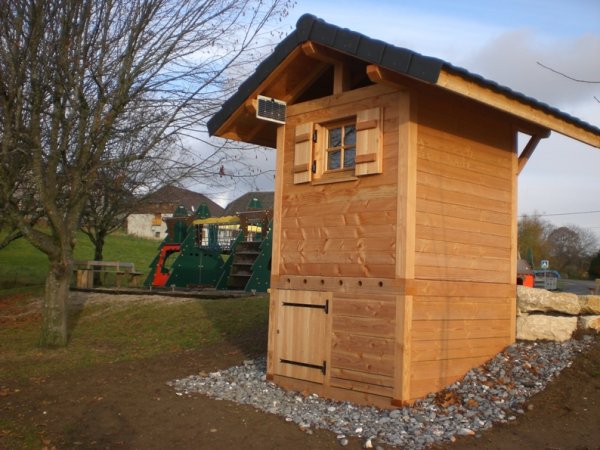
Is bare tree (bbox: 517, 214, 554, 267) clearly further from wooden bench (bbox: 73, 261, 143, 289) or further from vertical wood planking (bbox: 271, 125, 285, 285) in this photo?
vertical wood planking (bbox: 271, 125, 285, 285)

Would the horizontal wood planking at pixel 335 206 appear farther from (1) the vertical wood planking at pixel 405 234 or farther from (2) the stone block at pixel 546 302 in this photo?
(2) the stone block at pixel 546 302

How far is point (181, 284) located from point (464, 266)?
15805 mm

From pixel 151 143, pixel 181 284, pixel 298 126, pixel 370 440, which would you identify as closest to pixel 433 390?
pixel 370 440

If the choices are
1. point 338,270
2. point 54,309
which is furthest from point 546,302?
point 54,309

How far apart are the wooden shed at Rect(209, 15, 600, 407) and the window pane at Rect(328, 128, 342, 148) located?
2cm

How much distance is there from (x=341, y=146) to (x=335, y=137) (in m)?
0.23

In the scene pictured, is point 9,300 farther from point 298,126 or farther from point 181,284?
point 298,126

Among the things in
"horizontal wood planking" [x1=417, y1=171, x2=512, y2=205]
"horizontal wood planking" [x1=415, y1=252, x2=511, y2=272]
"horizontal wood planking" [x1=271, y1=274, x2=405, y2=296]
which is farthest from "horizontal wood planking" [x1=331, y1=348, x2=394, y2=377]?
"horizontal wood planking" [x1=417, y1=171, x2=512, y2=205]

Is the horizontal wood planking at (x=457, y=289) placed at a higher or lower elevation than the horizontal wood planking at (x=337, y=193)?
lower

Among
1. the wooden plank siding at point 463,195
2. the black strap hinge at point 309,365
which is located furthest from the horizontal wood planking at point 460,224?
the black strap hinge at point 309,365

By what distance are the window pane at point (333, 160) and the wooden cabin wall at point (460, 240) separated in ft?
4.10

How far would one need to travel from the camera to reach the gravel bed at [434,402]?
6598 mm

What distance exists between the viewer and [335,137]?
340 inches

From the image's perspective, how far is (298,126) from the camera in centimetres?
893
